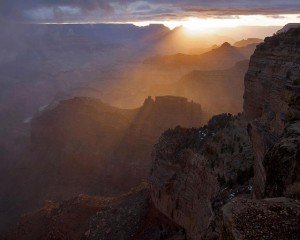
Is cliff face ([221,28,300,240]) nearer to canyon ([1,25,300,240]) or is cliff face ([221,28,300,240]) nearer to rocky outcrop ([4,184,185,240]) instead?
canyon ([1,25,300,240])

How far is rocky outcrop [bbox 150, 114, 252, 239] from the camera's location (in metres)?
23.0

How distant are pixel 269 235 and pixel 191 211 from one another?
19268mm

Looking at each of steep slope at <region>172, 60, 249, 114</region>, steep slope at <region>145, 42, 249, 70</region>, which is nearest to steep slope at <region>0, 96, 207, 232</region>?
steep slope at <region>172, 60, 249, 114</region>

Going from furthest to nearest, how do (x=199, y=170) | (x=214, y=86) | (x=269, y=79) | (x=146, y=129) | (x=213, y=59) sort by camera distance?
1. (x=213, y=59)
2. (x=214, y=86)
3. (x=146, y=129)
4. (x=269, y=79)
5. (x=199, y=170)

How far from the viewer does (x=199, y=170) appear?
2672 centimetres

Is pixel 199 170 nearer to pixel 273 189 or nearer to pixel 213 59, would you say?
pixel 273 189

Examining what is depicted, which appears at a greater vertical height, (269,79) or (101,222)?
(269,79)

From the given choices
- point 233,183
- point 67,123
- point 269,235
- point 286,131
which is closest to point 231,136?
point 233,183

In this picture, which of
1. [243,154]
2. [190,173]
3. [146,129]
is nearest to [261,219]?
[243,154]

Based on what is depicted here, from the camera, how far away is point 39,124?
314 feet

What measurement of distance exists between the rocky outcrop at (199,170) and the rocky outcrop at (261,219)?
11.4 metres

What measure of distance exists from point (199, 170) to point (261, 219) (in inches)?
727

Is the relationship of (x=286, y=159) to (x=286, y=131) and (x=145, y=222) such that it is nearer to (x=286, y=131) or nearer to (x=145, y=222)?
(x=286, y=131)

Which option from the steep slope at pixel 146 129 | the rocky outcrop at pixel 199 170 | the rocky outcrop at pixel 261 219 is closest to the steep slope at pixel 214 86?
the steep slope at pixel 146 129
